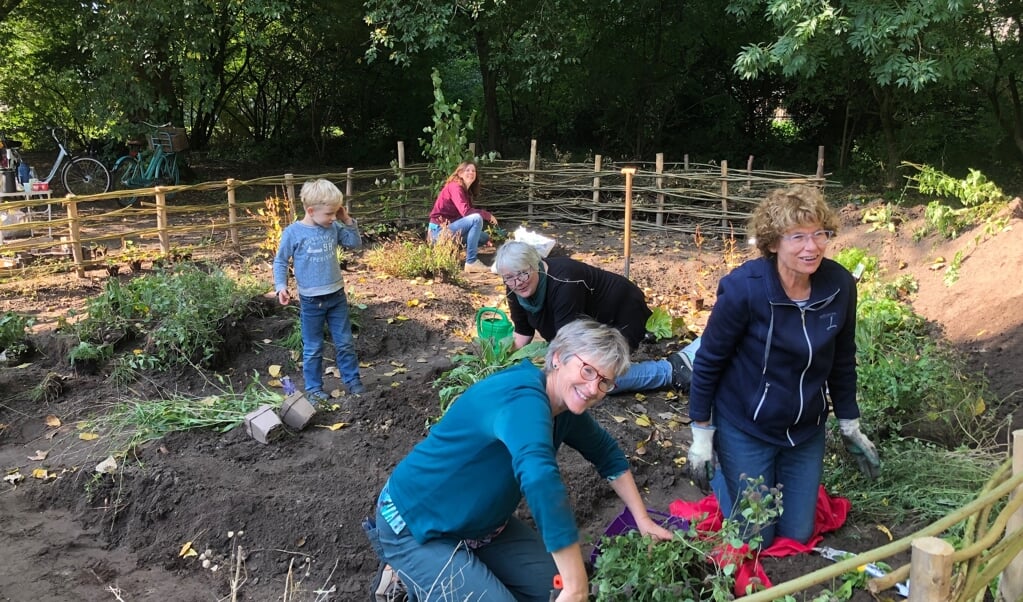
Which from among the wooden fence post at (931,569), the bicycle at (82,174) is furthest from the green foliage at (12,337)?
the bicycle at (82,174)

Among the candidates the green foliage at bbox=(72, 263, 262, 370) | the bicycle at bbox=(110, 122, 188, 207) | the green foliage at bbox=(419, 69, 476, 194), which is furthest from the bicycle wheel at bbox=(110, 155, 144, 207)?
the green foliage at bbox=(72, 263, 262, 370)

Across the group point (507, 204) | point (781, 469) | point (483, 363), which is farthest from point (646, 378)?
point (507, 204)

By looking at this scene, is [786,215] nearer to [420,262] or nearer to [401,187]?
[420,262]

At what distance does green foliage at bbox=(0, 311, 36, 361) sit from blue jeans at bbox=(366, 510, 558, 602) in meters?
3.88

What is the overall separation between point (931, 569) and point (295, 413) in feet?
10.4

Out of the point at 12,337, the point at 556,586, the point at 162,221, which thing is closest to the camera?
the point at 556,586

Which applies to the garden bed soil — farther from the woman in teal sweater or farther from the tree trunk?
the tree trunk

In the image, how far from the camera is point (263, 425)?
380cm

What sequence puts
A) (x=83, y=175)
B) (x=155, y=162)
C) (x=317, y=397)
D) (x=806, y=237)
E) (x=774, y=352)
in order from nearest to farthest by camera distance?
(x=806, y=237) < (x=774, y=352) < (x=317, y=397) < (x=83, y=175) < (x=155, y=162)

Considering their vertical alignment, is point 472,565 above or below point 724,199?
below

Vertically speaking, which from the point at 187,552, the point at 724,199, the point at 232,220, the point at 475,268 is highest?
the point at 724,199

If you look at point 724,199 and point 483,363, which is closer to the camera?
point 483,363

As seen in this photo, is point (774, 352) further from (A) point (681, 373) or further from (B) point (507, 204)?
(B) point (507, 204)

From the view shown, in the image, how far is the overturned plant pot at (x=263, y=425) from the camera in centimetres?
379
